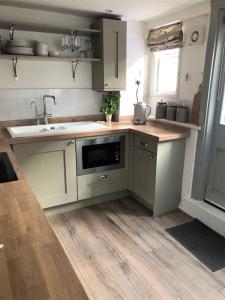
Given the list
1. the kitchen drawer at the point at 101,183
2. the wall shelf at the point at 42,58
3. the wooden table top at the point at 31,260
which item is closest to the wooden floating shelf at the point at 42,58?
the wall shelf at the point at 42,58

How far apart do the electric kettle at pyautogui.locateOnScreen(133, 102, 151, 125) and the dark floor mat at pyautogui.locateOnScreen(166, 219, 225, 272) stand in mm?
1302

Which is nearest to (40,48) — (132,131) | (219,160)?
(132,131)

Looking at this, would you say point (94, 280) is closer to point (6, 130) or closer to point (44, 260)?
point (44, 260)

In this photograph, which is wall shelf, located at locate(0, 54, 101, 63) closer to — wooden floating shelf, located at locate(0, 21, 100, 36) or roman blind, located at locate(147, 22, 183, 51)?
wooden floating shelf, located at locate(0, 21, 100, 36)

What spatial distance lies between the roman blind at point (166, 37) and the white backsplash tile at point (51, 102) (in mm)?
939

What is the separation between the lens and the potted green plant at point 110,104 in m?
3.21

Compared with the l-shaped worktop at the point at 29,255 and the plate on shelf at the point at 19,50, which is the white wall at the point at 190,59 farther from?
the l-shaped worktop at the point at 29,255

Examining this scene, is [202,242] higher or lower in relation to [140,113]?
lower

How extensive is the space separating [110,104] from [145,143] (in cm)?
81

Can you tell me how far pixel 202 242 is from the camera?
235cm

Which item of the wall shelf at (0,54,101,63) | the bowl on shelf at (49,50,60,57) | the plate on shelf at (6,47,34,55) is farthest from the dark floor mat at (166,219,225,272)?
the plate on shelf at (6,47,34,55)

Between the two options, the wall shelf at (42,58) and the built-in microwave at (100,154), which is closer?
the wall shelf at (42,58)

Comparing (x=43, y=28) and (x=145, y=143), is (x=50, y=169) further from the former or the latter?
(x=43, y=28)

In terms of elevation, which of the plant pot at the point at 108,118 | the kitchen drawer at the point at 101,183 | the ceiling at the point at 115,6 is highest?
the ceiling at the point at 115,6
